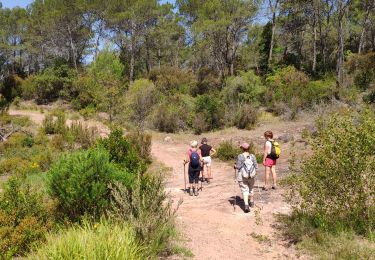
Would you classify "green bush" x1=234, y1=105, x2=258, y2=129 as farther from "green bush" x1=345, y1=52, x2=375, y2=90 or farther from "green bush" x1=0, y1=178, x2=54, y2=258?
"green bush" x1=0, y1=178, x2=54, y2=258

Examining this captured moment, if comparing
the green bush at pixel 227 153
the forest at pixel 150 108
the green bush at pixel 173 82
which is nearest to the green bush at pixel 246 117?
the forest at pixel 150 108

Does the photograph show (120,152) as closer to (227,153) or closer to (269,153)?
(269,153)

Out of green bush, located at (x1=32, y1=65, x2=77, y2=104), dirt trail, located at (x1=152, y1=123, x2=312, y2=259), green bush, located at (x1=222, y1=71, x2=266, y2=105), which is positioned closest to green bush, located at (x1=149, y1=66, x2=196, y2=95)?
green bush, located at (x1=222, y1=71, x2=266, y2=105)

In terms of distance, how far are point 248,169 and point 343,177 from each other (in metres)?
1.94

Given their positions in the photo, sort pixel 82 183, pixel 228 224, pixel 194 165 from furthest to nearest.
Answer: pixel 194 165 → pixel 228 224 → pixel 82 183

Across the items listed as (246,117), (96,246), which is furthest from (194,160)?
(246,117)

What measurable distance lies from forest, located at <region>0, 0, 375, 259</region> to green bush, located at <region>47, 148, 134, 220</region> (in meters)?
0.02

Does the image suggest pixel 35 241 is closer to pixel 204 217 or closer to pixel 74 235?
pixel 74 235

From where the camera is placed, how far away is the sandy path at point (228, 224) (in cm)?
598

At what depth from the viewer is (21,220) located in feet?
18.9

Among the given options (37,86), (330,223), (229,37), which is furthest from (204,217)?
(37,86)

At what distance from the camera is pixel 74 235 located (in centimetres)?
491

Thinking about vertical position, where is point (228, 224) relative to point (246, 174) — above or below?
below

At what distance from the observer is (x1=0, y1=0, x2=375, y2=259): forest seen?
5.73 metres
